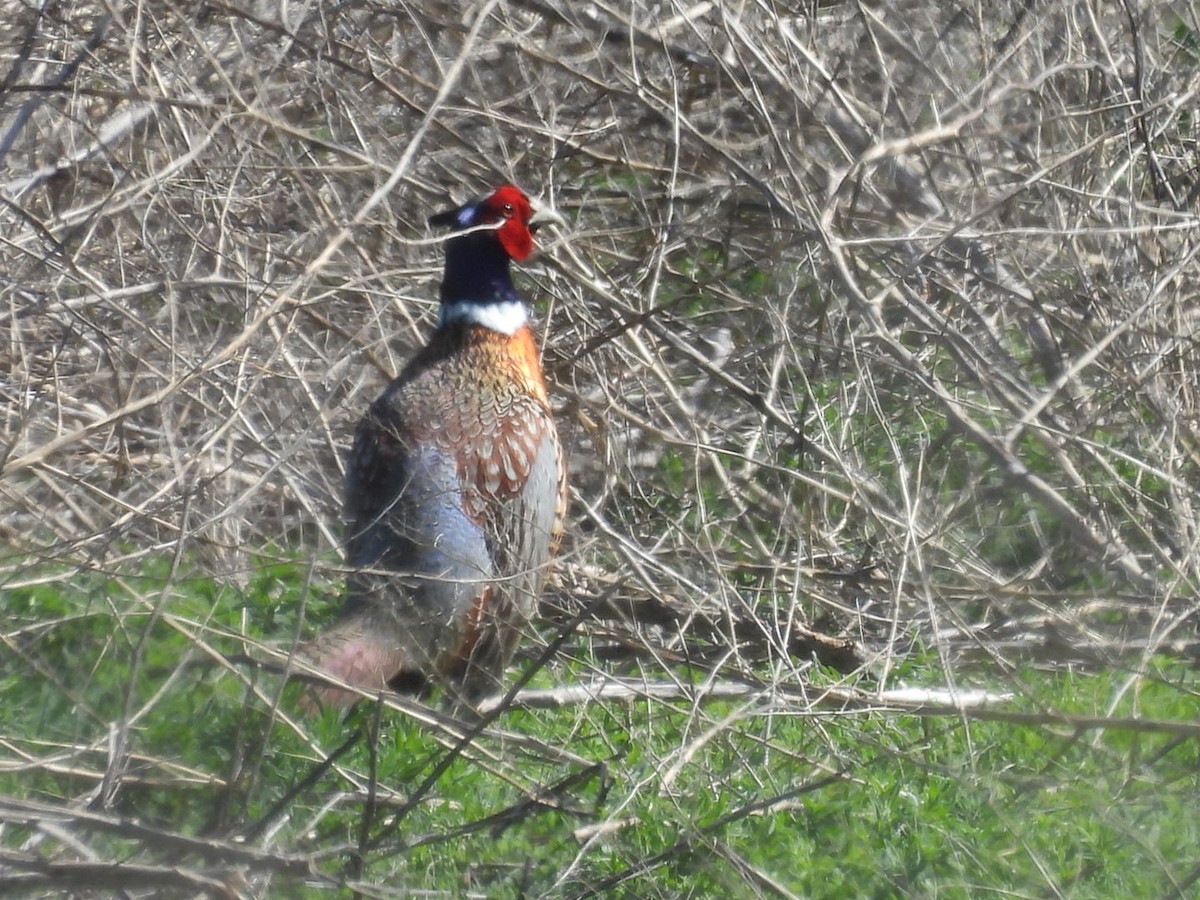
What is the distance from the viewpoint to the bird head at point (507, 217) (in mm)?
5375

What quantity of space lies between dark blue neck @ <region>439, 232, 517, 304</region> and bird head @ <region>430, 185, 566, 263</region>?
0.04 m

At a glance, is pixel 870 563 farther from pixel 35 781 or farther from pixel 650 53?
pixel 35 781

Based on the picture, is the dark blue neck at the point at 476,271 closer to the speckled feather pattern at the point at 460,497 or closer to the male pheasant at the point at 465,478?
the male pheasant at the point at 465,478

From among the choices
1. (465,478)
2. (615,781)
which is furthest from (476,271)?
(615,781)

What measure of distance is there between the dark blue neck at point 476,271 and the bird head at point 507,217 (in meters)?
0.04

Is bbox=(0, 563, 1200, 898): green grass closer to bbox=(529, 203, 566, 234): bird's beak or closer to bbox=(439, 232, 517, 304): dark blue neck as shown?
bbox=(439, 232, 517, 304): dark blue neck

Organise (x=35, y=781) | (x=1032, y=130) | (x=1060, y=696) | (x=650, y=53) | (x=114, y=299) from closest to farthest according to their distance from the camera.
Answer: (x=35, y=781)
(x=1060, y=696)
(x=114, y=299)
(x=1032, y=130)
(x=650, y=53)

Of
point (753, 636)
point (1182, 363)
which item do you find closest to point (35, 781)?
point (753, 636)

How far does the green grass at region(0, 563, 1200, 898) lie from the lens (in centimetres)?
340

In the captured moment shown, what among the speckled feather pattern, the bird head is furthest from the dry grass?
the speckled feather pattern

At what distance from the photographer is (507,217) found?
5.40m

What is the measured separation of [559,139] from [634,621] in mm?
1941

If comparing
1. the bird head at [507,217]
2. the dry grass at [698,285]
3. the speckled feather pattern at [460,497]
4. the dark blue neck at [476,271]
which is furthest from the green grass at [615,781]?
the bird head at [507,217]

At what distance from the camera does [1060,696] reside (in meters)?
4.51
